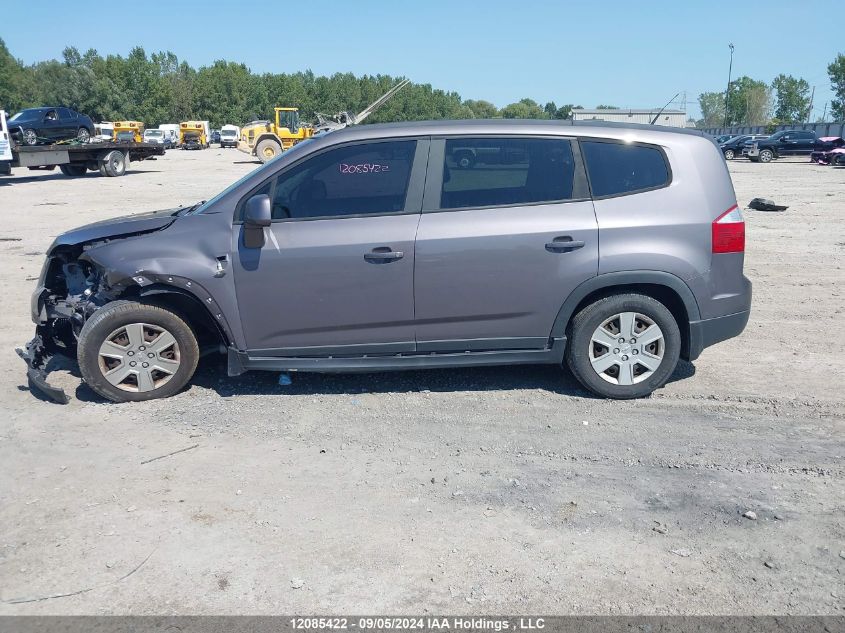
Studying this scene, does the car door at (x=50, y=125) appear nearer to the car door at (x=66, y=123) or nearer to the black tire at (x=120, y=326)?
the car door at (x=66, y=123)

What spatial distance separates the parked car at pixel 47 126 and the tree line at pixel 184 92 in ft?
197

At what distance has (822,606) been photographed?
3010 mm

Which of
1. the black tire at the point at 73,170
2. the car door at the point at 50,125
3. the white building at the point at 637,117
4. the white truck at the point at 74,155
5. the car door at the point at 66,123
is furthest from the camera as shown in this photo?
the car door at the point at 66,123

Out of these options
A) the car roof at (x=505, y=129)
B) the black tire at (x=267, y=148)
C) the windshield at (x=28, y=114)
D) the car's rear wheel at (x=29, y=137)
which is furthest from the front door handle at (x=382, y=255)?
the black tire at (x=267, y=148)

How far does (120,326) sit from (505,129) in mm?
3057

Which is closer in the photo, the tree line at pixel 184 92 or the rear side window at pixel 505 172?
the rear side window at pixel 505 172

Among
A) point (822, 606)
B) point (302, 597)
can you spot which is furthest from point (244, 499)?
point (822, 606)

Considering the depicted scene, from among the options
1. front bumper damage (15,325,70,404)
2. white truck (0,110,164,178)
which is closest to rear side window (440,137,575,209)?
front bumper damage (15,325,70,404)

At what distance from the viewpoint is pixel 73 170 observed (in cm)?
2934

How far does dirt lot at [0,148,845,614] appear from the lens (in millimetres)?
3166

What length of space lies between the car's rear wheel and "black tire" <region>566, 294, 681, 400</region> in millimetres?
29686

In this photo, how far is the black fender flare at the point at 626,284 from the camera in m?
5.01

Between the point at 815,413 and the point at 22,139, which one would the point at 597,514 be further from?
the point at 22,139

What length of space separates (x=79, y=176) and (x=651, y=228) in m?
29.1
